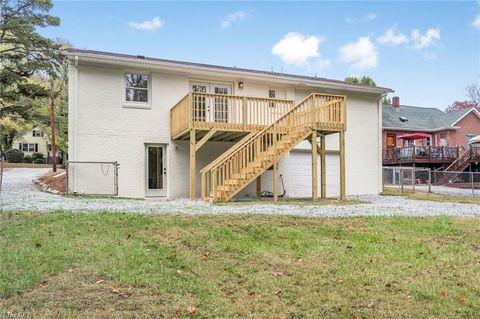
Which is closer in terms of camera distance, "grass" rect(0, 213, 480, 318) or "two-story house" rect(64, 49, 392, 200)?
"grass" rect(0, 213, 480, 318)

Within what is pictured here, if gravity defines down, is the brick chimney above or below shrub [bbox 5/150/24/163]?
above

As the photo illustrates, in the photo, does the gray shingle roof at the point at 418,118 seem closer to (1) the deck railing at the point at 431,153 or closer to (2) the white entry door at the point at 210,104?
(1) the deck railing at the point at 431,153

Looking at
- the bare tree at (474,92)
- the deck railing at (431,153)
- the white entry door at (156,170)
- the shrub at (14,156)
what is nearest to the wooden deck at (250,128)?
the white entry door at (156,170)

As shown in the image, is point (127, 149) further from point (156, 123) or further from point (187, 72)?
point (187, 72)

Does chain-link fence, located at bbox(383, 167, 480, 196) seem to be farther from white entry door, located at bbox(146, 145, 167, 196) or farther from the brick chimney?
the brick chimney

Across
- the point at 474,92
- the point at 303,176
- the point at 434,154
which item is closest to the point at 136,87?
the point at 303,176

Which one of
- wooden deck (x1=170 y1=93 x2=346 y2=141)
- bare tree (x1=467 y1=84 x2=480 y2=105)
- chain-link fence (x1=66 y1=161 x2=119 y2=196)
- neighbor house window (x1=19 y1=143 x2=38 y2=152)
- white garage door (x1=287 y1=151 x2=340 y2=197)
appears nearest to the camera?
wooden deck (x1=170 y1=93 x2=346 y2=141)

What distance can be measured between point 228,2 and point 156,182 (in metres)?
6.88

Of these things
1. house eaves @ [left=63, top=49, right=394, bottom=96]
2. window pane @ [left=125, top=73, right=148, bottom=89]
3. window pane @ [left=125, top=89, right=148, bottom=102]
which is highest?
house eaves @ [left=63, top=49, right=394, bottom=96]

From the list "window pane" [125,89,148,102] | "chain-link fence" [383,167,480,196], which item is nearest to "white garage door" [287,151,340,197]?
"chain-link fence" [383,167,480,196]

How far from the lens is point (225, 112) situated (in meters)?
14.3

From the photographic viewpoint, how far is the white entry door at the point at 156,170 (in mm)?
14672

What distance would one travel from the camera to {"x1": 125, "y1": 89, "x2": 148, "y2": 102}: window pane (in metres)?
14.5

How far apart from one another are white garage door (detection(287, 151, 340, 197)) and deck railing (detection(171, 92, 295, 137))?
3.00 metres
